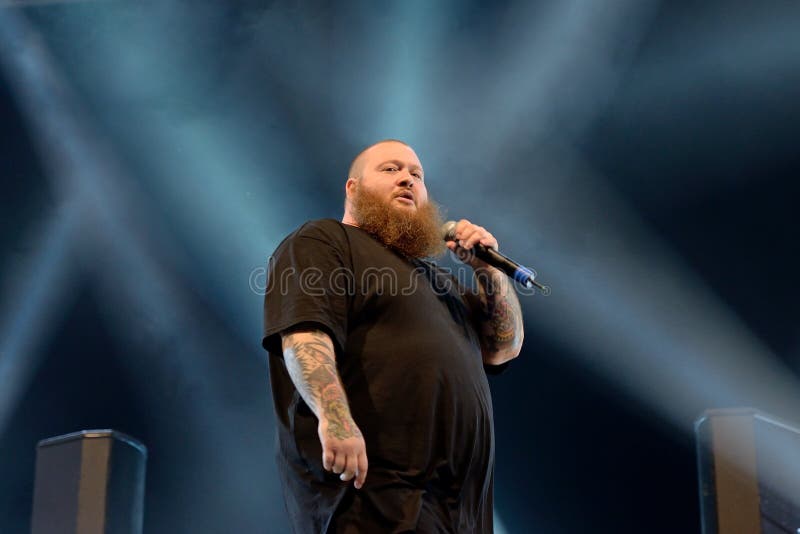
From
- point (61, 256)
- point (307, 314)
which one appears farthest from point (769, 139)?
point (61, 256)

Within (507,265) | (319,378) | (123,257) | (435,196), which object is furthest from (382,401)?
(123,257)

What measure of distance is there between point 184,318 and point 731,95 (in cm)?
238

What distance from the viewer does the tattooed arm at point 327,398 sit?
1.40 meters

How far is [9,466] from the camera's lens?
3.52 m

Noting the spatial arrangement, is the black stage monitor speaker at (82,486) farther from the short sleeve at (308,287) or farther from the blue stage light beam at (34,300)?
the blue stage light beam at (34,300)

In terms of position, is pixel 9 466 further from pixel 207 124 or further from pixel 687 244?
pixel 687 244

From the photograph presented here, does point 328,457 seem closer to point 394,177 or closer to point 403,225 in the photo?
point 403,225

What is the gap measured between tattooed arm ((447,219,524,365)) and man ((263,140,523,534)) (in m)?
0.14

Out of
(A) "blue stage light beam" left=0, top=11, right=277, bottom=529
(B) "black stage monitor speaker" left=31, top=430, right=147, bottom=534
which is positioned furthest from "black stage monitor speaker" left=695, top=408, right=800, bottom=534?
(A) "blue stage light beam" left=0, top=11, right=277, bottom=529

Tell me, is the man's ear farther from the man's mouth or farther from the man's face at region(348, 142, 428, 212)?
the man's mouth

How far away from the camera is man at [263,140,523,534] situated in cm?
151

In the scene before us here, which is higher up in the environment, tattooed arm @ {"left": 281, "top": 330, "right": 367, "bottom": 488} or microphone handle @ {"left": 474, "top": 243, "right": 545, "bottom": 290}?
microphone handle @ {"left": 474, "top": 243, "right": 545, "bottom": 290}

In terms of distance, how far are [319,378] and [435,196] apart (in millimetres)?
2329

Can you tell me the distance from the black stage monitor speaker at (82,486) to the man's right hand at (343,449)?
115 centimetres
